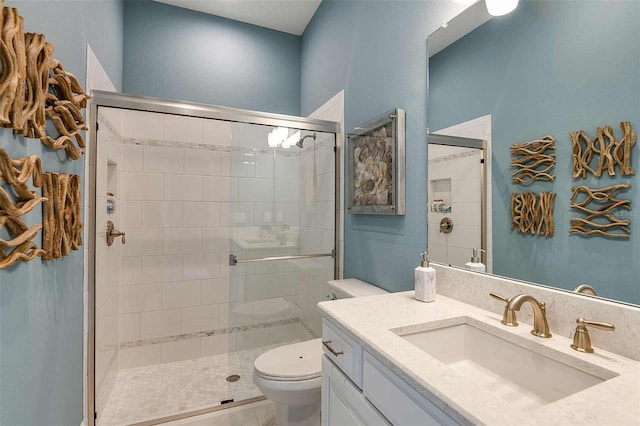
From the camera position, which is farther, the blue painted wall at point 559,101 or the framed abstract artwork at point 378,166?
the framed abstract artwork at point 378,166

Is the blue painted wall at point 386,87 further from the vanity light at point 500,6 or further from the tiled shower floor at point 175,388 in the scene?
the tiled shower floor at point 175,388

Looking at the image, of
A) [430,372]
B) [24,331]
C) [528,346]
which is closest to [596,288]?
[528,346]

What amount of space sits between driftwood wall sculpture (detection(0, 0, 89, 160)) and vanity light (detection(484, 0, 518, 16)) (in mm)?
1506

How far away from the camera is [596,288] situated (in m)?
0.84

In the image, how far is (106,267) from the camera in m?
1.94

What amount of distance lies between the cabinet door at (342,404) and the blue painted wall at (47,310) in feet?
3.12

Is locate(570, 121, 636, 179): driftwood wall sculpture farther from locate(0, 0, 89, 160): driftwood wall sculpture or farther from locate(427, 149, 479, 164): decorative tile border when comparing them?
locate(0, 0, 89, 160): driftwood wall sculpture

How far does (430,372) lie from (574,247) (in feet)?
1.94

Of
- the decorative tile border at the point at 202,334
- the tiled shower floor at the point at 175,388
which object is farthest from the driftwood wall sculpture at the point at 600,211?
the tiled shower floor at the point at 175,388

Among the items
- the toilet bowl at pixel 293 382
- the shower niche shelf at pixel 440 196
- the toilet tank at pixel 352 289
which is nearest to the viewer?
the shower niche shelf at pixel 440 196

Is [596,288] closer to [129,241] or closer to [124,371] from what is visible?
[129,241]

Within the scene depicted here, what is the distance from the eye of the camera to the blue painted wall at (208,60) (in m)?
2.49

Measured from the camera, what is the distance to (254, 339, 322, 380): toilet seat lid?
4.82 feet

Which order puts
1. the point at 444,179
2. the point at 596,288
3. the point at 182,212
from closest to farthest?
the point at 596,288
the point at 444,179
the point at 182,212
